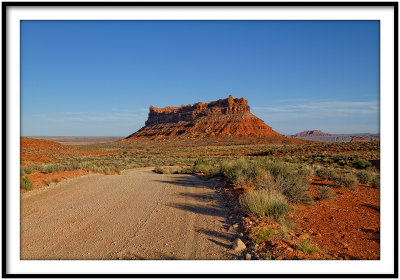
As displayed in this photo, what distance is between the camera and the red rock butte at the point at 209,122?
103438mm

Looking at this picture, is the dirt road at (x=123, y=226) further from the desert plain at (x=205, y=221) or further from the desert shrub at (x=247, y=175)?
the desert shrub at (x=247, y=175)

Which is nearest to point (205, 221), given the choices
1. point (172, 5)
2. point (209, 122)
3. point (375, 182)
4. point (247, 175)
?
point (172, 5)

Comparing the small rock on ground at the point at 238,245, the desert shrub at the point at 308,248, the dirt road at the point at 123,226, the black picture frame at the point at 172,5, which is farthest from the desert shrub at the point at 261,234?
the black picture frame at the point at 172,5

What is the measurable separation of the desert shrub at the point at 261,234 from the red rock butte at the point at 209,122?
92.0 m

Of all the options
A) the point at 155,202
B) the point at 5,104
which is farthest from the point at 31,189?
the point at 5,104

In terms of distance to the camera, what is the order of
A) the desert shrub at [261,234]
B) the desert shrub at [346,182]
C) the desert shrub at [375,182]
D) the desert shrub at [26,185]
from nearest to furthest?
the desert shrub at [261,234]
the desert shrub at [26,185]
the desert shrub at [346,182]
the desert shrub at [375,182]

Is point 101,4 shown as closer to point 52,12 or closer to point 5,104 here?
point 52,12

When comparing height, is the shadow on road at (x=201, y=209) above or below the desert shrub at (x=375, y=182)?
below

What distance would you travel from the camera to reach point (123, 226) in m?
5.48

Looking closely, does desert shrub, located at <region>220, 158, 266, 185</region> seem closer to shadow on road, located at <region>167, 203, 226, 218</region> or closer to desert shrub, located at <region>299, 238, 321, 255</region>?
shadow on road, located at <region>167, 203, 226, 218</region>

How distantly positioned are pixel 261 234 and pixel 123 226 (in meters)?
3.13

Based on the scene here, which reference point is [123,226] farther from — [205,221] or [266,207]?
[266,207]
